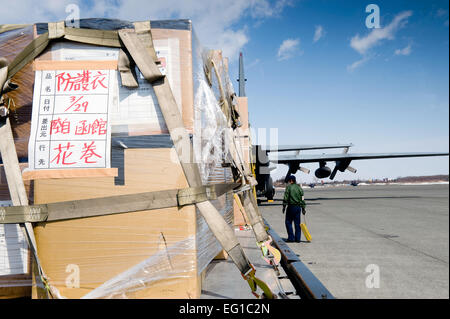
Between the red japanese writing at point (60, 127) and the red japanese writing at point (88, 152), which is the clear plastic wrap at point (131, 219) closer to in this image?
the red japanese writing at point (88, 152)

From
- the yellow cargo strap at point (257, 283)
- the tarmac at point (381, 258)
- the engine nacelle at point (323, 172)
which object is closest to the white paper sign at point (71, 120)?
the yellow cargo strap at point (257, 283)

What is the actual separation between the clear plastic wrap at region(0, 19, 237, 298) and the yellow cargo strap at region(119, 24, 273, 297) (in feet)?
0.24

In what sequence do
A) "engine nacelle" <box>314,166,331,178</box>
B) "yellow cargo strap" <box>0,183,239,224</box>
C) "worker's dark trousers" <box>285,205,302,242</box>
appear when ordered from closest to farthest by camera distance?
"yellow cargo strap" <box>0,183,239,224</box> → "worker's dark trousers" <box>285,205,302,242</box> → "engine nacelle" <box>314,166,331,178</box>

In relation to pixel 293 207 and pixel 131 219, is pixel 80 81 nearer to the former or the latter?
pixel 131 219

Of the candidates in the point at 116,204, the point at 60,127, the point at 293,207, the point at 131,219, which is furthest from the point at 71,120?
the point at 293,207

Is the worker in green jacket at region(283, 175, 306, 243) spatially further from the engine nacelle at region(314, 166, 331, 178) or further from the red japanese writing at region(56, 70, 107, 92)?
the engine nacelle at region(314, 166, 331, 178)

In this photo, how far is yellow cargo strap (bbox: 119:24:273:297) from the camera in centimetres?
148

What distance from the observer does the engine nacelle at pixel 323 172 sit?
1590 cm

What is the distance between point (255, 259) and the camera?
9.39 feet

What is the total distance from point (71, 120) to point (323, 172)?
15878mm

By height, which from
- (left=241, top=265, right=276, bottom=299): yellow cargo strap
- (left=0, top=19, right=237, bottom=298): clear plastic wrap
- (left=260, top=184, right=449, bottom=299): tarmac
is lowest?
(left=260, top=184, right=449, bottom=299): tarmac

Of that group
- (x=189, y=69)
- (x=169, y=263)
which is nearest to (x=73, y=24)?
(x=189, y=69)

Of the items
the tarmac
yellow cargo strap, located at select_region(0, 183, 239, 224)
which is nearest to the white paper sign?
yellow cargo strap, located at select_region(0, 183, 239, 224)
